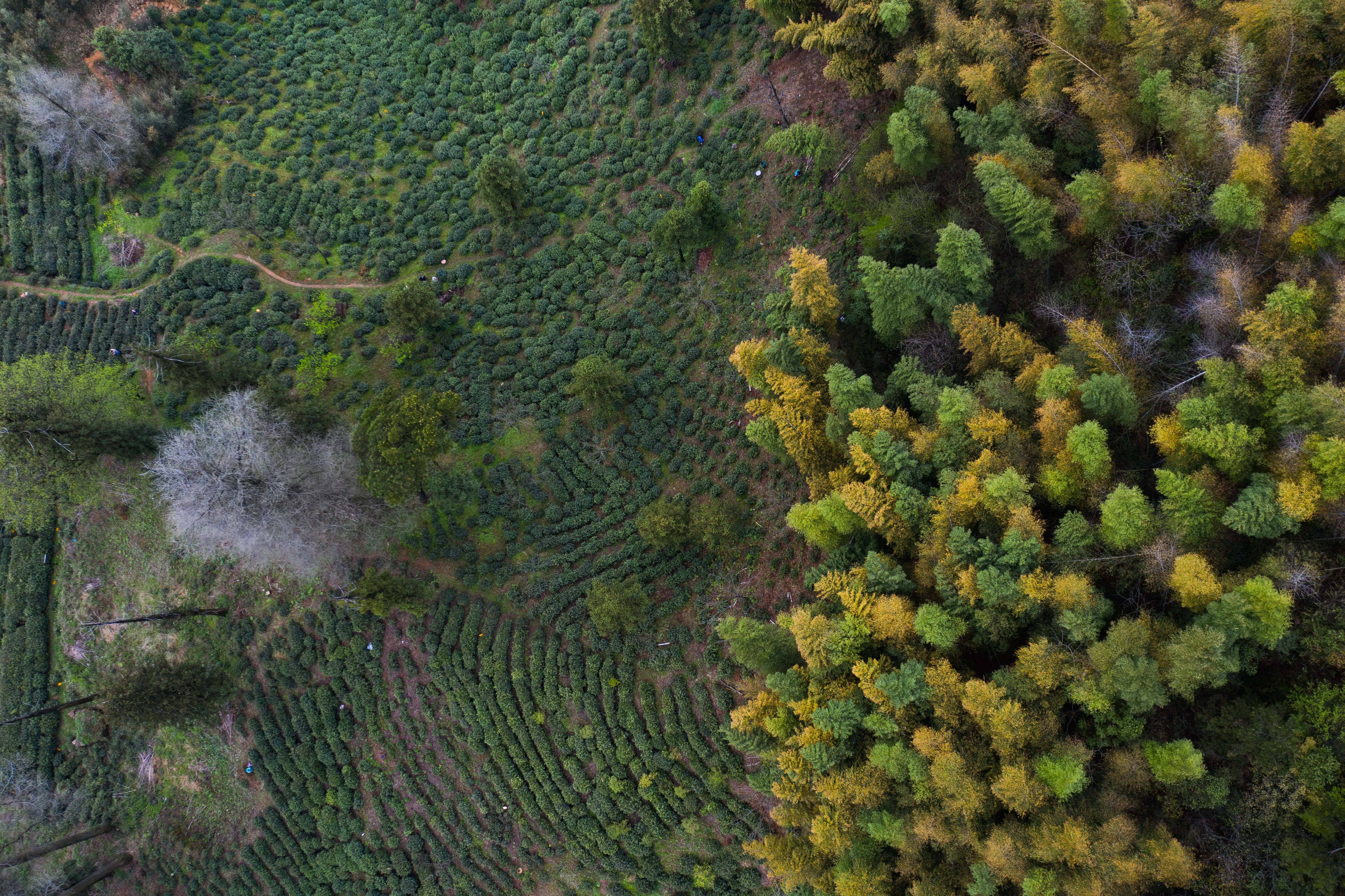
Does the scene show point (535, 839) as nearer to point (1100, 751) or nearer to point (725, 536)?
point (725, 536)

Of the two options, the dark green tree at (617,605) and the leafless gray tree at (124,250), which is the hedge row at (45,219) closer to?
the leafless gray tree at (124,250)

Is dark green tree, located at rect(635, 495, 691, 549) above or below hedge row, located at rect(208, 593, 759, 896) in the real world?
above

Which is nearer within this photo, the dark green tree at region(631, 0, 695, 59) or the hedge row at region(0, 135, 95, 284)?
the dark green tree at region(631, 0, 695, 59)

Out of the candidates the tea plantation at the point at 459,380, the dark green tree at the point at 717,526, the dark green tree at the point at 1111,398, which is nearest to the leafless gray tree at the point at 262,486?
the tea plantation at the point at 459,380

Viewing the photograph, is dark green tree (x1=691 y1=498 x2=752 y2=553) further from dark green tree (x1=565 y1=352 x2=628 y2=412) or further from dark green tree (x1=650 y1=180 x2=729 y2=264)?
dark green tree (x1=650 y1=180 x2=729 y2=264)

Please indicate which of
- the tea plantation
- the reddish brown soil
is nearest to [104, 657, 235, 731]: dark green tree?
the tea plantation

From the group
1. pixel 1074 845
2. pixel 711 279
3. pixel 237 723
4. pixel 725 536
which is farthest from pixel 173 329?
pixel 1074 845

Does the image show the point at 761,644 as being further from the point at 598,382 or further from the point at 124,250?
the point at 124,250
